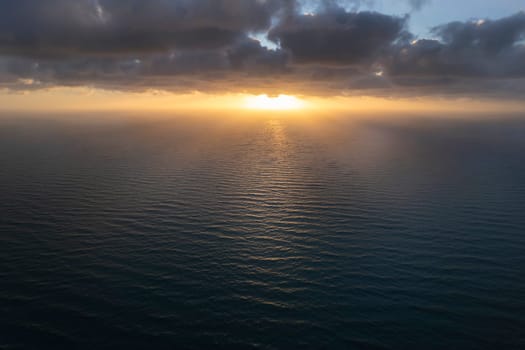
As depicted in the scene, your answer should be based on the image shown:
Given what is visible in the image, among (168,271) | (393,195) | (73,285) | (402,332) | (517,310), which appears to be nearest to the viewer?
(402,332)

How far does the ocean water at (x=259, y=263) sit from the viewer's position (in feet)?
113

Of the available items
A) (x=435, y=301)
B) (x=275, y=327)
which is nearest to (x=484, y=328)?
(x=435, y=301)

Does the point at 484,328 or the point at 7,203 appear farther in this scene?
the point at 7,203

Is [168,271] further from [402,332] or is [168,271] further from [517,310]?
[517,310]

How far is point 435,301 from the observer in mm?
39562

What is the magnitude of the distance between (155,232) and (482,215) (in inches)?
2561

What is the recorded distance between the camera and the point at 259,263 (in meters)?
48.8

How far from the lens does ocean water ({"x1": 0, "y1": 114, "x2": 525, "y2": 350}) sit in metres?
34.5

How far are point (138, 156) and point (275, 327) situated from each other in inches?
4747

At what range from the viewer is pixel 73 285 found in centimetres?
4197

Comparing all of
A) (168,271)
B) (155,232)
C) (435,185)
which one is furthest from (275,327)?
(435,185)

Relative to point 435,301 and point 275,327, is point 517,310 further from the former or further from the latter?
point 275,327

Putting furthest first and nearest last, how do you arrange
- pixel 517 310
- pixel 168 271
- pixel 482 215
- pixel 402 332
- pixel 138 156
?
pixel 138 156 < pixel 482 215 < pixel 168 271 < pixel 517 310 < pixel 402 332

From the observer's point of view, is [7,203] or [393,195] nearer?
[7,203]
